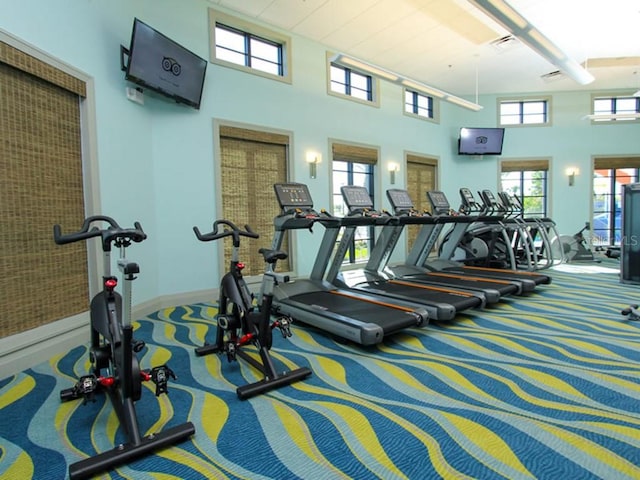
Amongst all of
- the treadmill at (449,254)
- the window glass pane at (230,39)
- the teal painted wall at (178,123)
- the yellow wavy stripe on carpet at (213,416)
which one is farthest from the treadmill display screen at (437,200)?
the yellow wavy stripe on carpet at (213,416)

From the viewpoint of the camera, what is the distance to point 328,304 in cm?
382

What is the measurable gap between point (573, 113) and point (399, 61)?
17.7ft

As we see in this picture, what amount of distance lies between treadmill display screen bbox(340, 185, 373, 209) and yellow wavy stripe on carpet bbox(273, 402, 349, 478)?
314 centimetres

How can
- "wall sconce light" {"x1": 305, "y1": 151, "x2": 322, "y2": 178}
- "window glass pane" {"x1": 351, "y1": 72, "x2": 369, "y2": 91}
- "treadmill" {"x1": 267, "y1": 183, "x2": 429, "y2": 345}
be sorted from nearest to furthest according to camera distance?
"treadmill" {"x1": 267, "y1": 183, "x2": 429, "y2": 345} → "wall sconce light" {"x1": 305, "y1": 151, "x2": 322, "y2": 178} → "window glass pane" {"x1": 351, "y1": 72, "x2": 369, "y2": 91}

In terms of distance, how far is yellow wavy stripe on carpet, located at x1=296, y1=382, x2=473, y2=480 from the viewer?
5.14 feet

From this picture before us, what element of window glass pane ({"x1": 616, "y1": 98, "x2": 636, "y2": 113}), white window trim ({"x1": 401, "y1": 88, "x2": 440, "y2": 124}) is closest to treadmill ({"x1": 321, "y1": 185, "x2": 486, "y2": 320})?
white window trim ({"x1": 401, "y1": 88, "x2": 440, "y2": 124})

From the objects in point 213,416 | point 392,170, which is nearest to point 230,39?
point 392,170

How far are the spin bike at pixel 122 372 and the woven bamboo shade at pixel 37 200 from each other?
1.35 metres

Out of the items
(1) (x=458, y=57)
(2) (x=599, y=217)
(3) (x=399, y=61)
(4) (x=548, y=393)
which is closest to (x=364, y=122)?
(3) (x=399, y=61)

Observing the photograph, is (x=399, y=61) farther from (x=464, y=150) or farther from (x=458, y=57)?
(x=464, y=150)

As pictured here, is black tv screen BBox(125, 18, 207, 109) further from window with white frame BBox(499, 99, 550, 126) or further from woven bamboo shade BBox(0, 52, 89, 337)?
window with white frame BBox(499, 99, 550, 126)

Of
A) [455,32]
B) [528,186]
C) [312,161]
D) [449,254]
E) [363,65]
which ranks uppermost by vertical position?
[455,32]

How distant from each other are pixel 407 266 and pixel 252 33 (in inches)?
177

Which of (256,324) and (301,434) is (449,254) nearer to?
(256,324)
